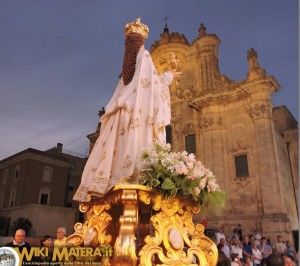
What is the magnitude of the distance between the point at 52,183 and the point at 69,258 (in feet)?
110

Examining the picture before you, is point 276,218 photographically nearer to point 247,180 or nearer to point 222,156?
point 247,180

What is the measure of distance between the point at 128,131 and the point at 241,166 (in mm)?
17233

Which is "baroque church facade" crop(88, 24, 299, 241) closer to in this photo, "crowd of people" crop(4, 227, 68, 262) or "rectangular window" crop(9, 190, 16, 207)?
"crowd of people" crop(4, 227, 68, 262)

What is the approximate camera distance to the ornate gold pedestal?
10.1 feet

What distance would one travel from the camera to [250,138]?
20172 mm

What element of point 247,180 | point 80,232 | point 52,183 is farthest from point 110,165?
point 52,183

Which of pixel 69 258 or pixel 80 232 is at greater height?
pixel 80 232

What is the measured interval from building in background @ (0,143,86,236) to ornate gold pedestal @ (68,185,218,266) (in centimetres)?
2867

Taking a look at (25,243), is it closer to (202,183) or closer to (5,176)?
(202,183)

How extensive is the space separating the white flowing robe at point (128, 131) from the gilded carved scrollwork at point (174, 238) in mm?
559

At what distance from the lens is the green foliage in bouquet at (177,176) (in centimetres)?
346

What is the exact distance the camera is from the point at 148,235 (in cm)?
348

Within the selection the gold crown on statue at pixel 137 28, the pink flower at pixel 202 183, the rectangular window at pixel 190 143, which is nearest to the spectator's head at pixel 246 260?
the pink flower at pixel 202 183

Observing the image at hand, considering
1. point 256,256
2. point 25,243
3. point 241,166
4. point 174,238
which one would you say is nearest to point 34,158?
point 241,166
